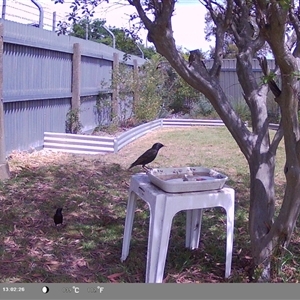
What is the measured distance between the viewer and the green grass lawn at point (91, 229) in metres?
4.37

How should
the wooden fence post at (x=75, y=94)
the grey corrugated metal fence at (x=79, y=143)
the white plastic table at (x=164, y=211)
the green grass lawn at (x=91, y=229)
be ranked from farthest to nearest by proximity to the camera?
the wooden fence post at (x=75, y=94) < the grey corrugated metal fence at (x=79, y=143) < the green grass lawn at (x=91, y=229) < the white plastic table at (x=164, y=211)

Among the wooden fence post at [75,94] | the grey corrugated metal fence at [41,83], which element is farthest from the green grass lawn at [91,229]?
the wooden fence post at [75,94]

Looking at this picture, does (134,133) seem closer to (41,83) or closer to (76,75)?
(76,75)

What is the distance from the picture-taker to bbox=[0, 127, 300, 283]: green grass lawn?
437 centimetres

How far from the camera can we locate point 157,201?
3855mm

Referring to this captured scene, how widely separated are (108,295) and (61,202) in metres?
3.80

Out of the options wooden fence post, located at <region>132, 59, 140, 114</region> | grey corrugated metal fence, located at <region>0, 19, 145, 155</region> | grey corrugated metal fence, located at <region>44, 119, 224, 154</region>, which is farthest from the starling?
wooden fence post, located at <region>132, 59, 140, 114</region>

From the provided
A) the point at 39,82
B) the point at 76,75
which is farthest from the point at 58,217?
the point at 76,75

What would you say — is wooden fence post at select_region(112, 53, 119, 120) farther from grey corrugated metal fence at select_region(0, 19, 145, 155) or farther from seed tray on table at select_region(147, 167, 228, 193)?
seed tray on table at select_region(147, 167, 228, 193)

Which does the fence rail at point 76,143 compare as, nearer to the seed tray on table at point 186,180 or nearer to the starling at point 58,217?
the starling at point 58,217

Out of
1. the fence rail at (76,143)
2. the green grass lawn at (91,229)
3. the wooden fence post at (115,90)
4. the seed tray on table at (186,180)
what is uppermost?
the wooden fence post at (115,90)

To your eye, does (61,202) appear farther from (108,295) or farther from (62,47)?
(62,47)

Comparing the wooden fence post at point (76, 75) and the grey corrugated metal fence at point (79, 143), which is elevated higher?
the wooden fence post at point (76, 75)

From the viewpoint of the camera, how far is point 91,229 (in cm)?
559
